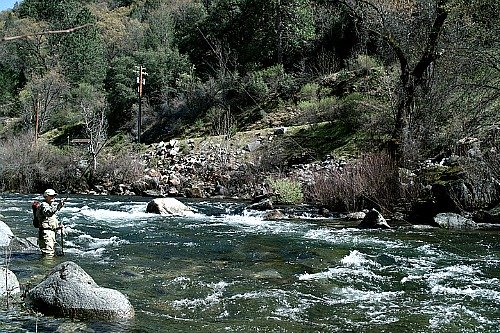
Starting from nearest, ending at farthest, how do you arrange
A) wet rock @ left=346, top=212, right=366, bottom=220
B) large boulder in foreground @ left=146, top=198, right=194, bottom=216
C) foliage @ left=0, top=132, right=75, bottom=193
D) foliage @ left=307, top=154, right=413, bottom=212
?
wet rock @ left=346, top=212, right=366, bottom=220 → foliage @ left=307, top=154, right=413, bottom=212 → large boulder in foreground @ left=146, top=198, right=194, bottom=216 → foliage @ left=0, top=132, right=75, bottom=193

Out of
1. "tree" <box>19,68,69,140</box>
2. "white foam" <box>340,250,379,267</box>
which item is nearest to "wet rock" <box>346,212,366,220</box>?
"white foam" <box>340,250,379,267</box>

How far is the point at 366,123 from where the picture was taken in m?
25.0

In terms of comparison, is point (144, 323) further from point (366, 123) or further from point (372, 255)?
point (366, 123)

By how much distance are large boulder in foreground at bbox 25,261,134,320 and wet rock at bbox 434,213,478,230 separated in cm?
1000

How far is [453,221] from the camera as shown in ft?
47.5

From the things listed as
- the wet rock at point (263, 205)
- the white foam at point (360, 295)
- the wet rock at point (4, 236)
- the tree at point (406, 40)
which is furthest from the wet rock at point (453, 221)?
the wet rock at point (4, 236)

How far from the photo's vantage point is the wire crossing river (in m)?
6.69

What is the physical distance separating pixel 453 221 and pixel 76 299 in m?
10.6

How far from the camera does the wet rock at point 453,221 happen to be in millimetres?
14180

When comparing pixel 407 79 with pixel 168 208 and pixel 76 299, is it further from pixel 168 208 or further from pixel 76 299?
pixel 76 299

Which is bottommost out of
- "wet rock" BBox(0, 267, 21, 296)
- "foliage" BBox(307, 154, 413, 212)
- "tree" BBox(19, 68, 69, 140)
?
"wet rock" BBox(0, 267, 21, 296)

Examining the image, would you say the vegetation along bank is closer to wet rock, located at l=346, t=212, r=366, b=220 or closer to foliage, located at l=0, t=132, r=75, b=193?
foliage, located at l=0, t=132, r=75, b=193

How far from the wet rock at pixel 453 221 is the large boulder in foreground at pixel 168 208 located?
320 inches

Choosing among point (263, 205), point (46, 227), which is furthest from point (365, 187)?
point (46, 227)
